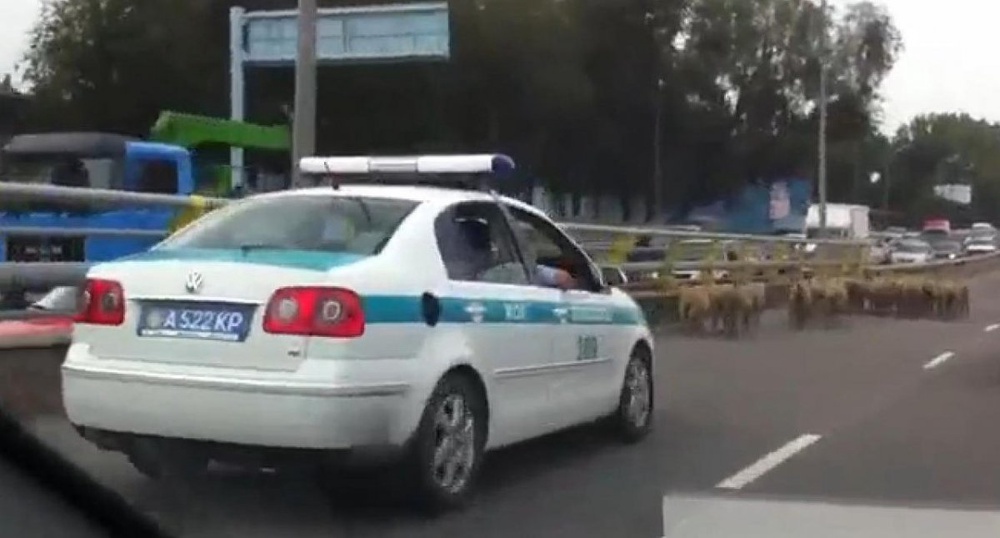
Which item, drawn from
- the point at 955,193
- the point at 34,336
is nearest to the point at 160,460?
the point at 34,336

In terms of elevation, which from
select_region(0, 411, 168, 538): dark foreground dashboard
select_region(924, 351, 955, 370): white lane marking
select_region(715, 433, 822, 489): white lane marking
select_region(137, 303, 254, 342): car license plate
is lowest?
select_region(715, 433, 822, 489): white lane marking

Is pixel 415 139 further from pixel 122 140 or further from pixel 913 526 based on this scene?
pixel 913 526

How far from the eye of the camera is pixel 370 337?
664cm

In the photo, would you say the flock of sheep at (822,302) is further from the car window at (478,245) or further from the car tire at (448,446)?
the car tire at (448,446)

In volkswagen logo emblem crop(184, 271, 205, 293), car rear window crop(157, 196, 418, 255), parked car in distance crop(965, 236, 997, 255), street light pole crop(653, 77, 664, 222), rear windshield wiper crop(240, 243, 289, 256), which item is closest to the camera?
volkswagen logo emblem crop(184, 271, 205, 293)

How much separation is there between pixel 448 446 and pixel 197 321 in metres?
1.25

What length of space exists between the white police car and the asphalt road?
259 millimetres

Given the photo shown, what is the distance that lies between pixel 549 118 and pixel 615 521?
44986 millimetres

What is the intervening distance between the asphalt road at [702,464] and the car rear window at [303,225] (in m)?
1.08

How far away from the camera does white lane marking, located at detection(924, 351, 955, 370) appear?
15539 mm

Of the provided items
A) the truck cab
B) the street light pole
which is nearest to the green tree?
the street light pole

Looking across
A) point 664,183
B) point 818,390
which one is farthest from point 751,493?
point 664,183

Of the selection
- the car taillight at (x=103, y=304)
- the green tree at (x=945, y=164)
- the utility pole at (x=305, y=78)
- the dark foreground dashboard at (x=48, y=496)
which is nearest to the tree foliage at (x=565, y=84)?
the utility pole at (x=305, y=78)

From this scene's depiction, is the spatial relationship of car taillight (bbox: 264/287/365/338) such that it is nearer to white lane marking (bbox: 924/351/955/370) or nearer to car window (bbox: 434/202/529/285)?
car window (bbox: 434/202/529/285)
